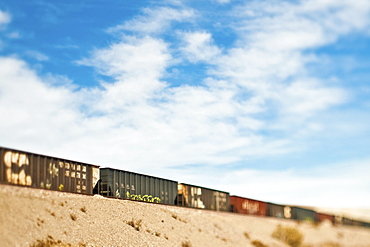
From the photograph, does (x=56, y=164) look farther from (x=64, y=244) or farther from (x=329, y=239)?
(x=329, y=239)

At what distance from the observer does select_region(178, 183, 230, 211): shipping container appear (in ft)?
137

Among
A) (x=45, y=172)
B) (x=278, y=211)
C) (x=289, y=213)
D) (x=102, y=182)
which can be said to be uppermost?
(x=45, y=172)

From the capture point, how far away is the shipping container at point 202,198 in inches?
1645

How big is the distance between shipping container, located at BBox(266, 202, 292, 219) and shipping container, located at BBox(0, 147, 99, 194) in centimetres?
3563

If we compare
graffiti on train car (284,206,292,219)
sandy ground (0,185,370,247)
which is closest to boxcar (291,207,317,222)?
graffiti on train car (284,206,292,219)

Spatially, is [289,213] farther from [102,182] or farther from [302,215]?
[102,182]

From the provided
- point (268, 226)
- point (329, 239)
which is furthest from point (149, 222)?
point (329, 239)

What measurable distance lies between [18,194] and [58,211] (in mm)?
2577

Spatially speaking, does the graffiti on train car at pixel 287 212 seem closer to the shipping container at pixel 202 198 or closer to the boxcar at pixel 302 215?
the boxcar at pixel 302 215

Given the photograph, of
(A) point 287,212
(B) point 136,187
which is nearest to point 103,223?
(B) point 136,187

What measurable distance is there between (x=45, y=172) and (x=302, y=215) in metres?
52.7

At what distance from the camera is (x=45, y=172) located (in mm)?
26234

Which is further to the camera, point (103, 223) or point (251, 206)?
point (251, 206)

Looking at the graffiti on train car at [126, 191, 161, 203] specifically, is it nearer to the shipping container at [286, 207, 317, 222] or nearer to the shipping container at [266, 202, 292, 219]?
the shipping container at [266, 202, 292, 219]
